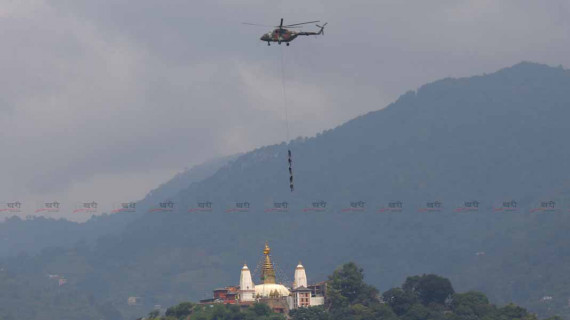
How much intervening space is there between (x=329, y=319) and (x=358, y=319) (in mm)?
4270

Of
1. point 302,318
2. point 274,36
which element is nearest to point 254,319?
point 302,318

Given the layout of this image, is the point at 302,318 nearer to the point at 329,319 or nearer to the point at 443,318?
the point at 329,319

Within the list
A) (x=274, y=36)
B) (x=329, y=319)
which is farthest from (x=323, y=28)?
(x=329, y=319)

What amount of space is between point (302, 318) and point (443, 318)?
20.0 m

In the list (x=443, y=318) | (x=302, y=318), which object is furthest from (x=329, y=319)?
(x=443, y=318)

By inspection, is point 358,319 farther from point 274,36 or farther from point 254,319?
point 274,36

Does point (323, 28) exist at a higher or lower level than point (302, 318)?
higher

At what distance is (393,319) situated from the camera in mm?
198375

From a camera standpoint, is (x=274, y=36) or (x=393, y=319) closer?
(x=274, y=36)

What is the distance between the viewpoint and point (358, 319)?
655ft

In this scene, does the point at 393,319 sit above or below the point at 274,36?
below

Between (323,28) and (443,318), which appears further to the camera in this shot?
(443,318)

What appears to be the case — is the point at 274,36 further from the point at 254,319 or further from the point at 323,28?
the point at 254,319

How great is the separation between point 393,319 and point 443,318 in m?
7.24
